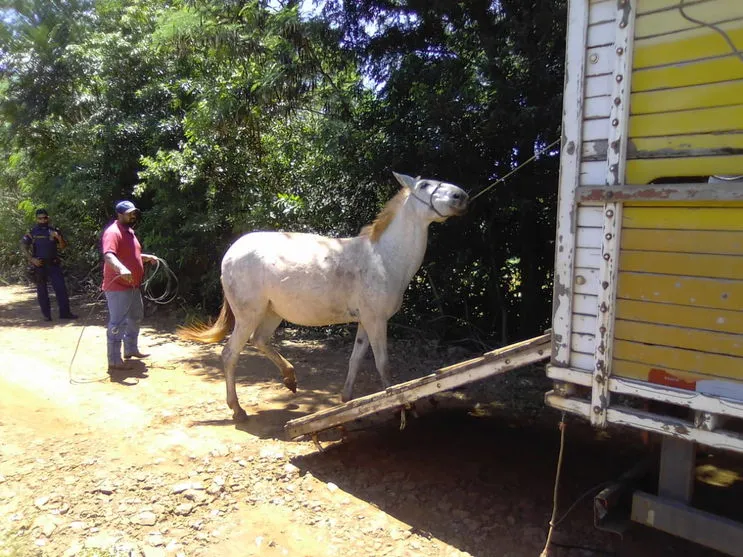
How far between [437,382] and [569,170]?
164 centimetres

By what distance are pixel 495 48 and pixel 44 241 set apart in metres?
8.27

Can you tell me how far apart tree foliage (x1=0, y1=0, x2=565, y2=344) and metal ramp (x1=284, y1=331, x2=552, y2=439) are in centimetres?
338

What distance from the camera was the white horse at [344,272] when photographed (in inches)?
191

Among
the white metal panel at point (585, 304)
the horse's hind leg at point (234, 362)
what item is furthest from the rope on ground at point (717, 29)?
the horse's hind leg at point (234, 362)

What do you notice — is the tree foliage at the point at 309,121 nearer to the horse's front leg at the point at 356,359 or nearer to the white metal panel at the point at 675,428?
the horse's front leg at the point at 356,359

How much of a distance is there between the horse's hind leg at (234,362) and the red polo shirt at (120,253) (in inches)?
88.9

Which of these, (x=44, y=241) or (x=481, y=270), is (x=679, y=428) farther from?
(x=44, y=241)

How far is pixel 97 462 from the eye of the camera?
4.40 meters

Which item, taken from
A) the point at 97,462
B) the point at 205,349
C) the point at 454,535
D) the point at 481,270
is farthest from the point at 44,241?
the point at 454,535

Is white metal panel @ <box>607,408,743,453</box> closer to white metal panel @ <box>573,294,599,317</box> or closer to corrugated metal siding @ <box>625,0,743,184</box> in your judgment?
white metal panel @ <box>573,294,599,317</box>

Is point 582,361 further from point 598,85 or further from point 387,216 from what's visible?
point 387,216

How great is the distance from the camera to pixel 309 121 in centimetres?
932

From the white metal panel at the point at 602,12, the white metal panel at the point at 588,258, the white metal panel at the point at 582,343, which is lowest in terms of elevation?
the white metal panel at the point at 582,343

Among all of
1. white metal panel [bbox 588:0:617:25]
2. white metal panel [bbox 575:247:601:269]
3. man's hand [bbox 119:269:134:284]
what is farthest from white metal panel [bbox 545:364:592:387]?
man's hand [bbox 119:269:134:284]
